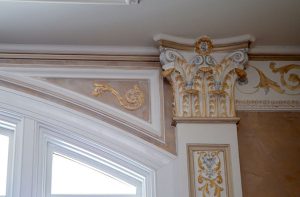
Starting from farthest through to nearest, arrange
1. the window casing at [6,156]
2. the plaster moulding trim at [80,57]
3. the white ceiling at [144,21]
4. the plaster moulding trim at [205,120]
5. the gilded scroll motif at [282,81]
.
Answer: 1. the gilded scroll motif at [282,81]
2. the plaster moulding trim at [80,57]
3. the plaster moulding trim at [205,120]
4. the window casing at [6,156]
5. the white ceiling at [144,21]

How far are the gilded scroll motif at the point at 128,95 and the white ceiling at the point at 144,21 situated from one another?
0.98 feet

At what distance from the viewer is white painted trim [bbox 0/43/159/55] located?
13.1 ft

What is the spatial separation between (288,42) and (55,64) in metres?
1.58

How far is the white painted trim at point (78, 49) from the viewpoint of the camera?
398 centimetres

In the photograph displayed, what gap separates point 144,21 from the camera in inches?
149

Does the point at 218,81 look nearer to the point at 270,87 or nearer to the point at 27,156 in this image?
the point at 270,87

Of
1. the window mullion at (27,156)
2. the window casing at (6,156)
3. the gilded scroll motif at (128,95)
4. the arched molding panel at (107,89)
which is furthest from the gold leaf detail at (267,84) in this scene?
the window casing at (6,156)

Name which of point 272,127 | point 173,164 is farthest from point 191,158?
point 272,127

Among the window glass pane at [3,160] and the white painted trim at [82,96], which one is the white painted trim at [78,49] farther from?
the window glass pane at [3,160]

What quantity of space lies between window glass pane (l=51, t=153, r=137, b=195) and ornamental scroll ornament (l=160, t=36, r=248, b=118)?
23.8 inches

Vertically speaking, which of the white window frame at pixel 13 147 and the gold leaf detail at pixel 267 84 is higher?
the gold leaf detail at pixel 267 84

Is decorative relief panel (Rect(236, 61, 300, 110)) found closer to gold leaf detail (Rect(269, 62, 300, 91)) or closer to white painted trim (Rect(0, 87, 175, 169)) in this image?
gold leaf detail (Rect(269, 62, 300, 91))

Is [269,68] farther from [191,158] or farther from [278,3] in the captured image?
[191,158]

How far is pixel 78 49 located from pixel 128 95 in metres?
0.46
